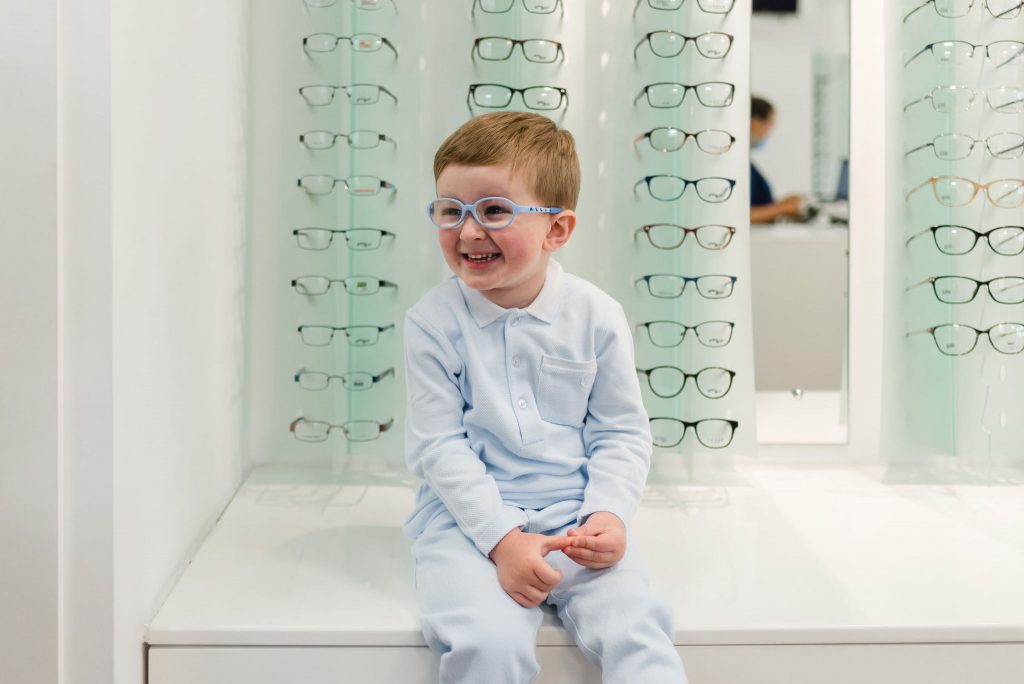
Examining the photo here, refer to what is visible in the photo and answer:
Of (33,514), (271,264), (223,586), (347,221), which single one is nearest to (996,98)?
(347,221)

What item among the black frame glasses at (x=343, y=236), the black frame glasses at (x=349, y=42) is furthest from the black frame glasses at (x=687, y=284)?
the black frame glasses at (x=349, y=42)

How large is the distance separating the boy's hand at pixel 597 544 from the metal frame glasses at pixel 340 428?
502 mm

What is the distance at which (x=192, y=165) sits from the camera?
1.05 m

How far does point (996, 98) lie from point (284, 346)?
1086mm

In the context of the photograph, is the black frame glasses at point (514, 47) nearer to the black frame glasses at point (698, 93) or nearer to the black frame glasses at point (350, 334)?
the black frame glasses at point (698, 93)

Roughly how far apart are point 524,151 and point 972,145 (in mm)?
764

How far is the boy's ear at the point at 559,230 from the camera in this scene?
997 mm

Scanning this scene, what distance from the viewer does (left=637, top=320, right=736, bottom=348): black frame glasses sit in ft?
4.41

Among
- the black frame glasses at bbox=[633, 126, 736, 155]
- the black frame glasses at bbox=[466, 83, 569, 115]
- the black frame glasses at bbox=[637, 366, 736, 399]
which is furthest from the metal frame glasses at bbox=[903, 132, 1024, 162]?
the black frame glasses at bbox=[466, 83, 569, 115]

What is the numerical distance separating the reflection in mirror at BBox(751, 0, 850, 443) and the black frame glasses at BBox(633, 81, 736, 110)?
147 millimetres

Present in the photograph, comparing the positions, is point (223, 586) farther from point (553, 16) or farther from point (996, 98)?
point (996, 98)

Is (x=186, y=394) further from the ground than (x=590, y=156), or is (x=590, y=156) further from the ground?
(x=590, y=156)

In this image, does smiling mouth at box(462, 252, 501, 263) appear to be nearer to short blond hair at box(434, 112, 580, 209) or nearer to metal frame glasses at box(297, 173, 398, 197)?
short blond hair at box(434, 112, 580, 209)

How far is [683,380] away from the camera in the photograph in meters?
1.34
